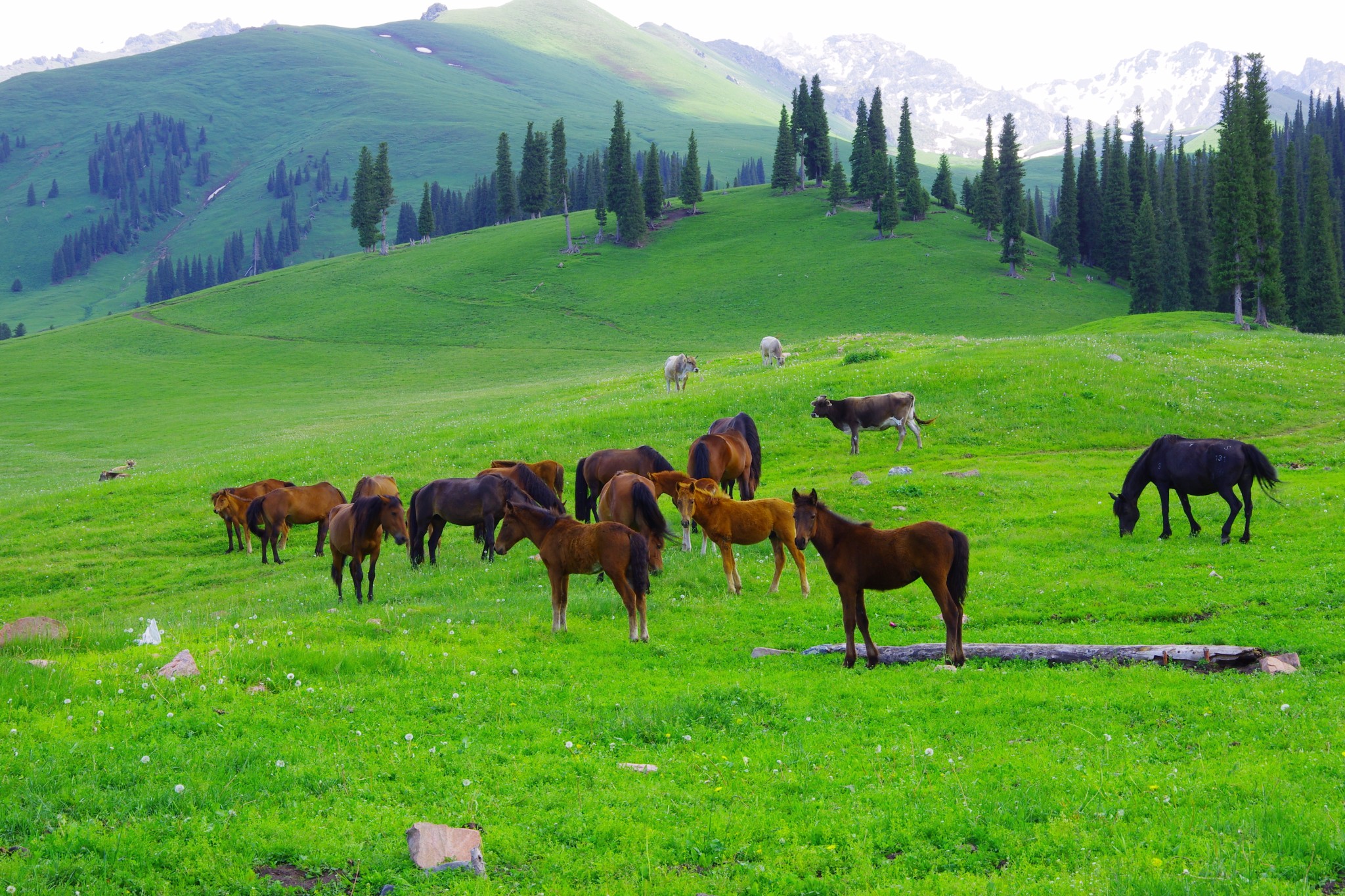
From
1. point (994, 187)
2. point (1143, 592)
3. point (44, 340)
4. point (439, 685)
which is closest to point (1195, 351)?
point (1143, 592)

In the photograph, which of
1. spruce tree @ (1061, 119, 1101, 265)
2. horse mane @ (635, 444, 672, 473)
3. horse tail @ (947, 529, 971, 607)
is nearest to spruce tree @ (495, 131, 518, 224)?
spruce tree @ (1061, 119, 1101, 265)

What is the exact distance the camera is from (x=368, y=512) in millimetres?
16922

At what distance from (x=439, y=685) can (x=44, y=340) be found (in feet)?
369

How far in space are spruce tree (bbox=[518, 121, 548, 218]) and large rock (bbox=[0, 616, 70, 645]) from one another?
12538cm

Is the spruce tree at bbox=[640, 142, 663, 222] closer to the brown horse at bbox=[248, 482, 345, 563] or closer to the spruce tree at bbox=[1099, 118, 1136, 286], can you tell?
the spruce tree at bbox=[1099, 118, 1136, 286]

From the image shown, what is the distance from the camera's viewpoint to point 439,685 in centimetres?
1097

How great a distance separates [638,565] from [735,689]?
3.17m

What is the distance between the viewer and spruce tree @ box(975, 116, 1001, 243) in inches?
4291

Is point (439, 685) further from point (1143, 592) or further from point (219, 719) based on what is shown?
point (1143, 592)

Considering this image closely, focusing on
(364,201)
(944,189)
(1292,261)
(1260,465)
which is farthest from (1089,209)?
(1260,465)

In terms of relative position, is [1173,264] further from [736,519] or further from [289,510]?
[289,510]

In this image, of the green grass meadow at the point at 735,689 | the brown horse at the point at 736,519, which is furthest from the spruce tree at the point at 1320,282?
Result: the brown horse at the point at 736,519

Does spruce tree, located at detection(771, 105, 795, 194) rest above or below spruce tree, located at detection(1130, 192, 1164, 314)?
above

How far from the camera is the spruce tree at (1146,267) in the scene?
287ft
